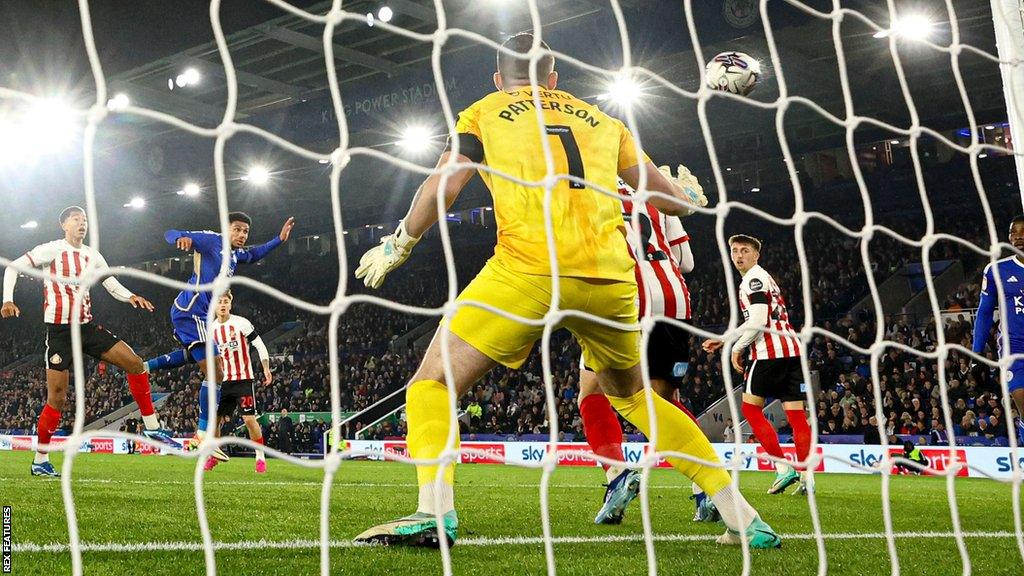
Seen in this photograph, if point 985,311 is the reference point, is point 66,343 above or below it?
above

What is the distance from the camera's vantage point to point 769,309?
6.37 meters

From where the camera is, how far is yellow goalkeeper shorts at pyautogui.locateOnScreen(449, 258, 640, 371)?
291 cm

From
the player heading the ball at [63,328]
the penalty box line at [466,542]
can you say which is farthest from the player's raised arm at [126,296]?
the penalty box line at [466,542]

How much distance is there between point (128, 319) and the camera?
3288 centimetres

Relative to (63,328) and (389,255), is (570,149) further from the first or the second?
(63,328)

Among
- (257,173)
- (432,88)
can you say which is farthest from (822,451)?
(257,173)

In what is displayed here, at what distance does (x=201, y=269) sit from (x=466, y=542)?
18.2ft

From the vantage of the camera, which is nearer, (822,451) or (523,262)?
(523,262)

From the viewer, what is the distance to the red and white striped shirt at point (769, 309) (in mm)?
6320

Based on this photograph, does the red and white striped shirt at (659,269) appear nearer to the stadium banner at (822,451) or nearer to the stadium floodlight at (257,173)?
the stadium banner at (822,451)

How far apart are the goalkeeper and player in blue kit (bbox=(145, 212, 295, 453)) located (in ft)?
14.5

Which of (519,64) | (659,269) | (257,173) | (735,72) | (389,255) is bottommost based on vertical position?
(389,255)

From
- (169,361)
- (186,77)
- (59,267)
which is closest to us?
(59,267)

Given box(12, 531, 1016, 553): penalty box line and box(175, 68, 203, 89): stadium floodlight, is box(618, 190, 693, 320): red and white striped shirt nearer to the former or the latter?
box(12, 531, 1016, 553): penalty box line
